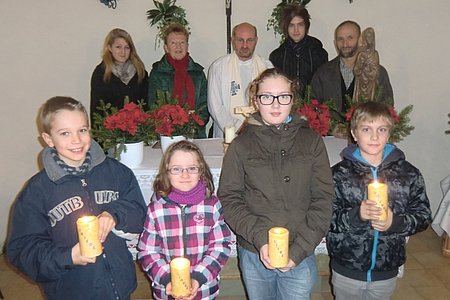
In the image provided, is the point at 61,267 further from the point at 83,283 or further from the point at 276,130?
the point at 276,130

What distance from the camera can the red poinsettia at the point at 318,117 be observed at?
3.36 metres

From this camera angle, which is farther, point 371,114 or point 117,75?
point 117,75

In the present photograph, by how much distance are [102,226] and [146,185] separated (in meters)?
1.17

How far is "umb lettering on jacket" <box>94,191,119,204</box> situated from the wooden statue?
216 centimetres

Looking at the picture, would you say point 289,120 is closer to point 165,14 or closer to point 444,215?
point 444,215

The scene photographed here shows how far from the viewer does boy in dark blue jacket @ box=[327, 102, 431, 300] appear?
7.16 ft

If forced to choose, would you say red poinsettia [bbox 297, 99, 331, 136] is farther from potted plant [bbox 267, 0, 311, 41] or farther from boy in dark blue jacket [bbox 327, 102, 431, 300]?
potted plant [bbox 267, 0, 311, 41]

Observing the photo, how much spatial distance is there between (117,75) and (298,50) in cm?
168

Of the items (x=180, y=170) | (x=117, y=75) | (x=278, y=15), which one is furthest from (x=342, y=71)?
(x=180, y=170)

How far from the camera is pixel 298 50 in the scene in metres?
4.50

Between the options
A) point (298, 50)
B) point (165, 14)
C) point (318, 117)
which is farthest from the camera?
point (165, 14)

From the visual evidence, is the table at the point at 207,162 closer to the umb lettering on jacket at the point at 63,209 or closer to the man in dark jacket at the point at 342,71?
the man in dark jacket at the point at 342,71

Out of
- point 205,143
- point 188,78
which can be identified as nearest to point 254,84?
point 205,143

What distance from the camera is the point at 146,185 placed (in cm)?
305
